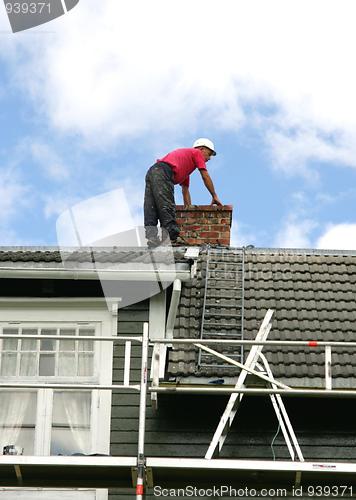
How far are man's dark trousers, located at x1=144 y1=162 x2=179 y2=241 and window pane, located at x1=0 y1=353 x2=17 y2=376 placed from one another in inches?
107

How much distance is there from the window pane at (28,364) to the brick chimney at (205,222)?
3.16 m

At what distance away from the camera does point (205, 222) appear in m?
13.0

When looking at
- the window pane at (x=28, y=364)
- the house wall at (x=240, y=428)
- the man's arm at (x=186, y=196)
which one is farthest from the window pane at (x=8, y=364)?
the man's arm at (x=186, y=196)

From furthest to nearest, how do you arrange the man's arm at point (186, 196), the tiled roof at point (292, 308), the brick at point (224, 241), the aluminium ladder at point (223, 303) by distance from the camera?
1. the man's arm at point (186, 196)
2. the brick at point (224, 241)
3. the aluminium ladder at point (223, 303)
4. the tiled roof at point (292, 308)

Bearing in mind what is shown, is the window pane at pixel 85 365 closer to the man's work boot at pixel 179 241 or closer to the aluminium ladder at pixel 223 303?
the aluminium ladder at pixel 223 303

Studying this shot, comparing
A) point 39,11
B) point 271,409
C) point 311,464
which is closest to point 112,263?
point 271,409

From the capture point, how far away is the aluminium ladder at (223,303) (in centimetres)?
1012

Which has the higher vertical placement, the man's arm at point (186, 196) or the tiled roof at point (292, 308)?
the man's arm at point (186, 196)

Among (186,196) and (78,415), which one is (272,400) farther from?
(186,196)

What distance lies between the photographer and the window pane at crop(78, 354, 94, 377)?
10320 millimetres

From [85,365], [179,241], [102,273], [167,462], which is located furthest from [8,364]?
[179,241]

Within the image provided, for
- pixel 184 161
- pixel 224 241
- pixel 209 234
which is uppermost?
pixel 184 161

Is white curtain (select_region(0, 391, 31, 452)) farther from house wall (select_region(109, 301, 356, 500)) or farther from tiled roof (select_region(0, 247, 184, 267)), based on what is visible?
tiled roof (select_region(0, 247, 184, 267))

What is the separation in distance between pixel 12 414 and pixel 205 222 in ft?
12.8
